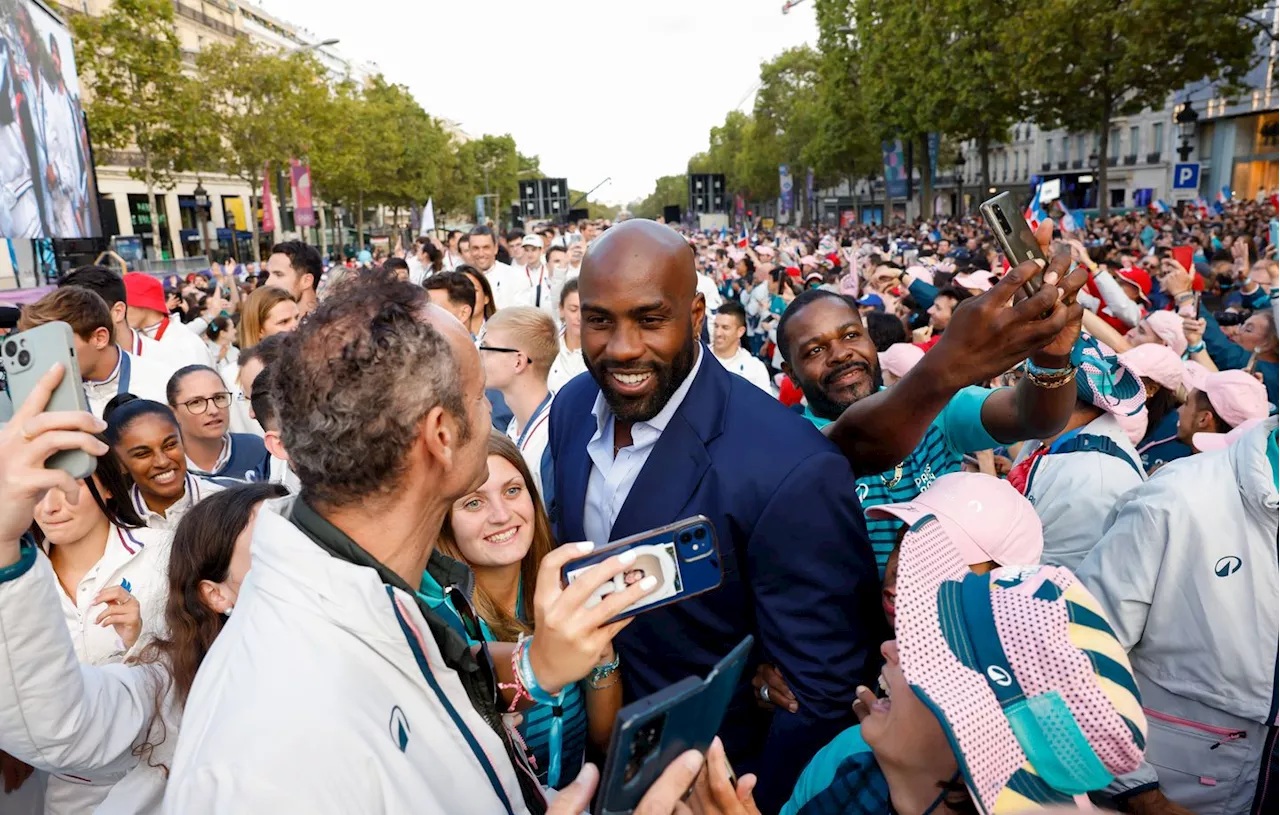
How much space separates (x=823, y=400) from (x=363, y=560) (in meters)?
2.40

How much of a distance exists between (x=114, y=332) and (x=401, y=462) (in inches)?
180

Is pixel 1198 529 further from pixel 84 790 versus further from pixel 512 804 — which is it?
pixel 84 790

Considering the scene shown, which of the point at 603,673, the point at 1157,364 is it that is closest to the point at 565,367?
the point at 1157,364

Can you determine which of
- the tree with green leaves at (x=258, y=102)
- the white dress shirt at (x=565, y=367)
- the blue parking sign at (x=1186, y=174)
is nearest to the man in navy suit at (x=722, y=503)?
the white dress shirt at (x=565, y=367)

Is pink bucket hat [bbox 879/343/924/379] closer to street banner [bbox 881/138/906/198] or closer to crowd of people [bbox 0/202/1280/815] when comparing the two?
crowd of people [bbox 0/202/1280/815]

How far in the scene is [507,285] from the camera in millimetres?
10156

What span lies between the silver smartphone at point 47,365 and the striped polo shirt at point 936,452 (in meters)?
2.17

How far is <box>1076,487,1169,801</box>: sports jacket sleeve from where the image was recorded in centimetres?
278

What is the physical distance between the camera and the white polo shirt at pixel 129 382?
4.97m

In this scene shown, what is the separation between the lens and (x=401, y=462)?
1567 mm

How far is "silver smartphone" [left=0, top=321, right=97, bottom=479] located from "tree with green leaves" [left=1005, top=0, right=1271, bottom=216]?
78.6 ft

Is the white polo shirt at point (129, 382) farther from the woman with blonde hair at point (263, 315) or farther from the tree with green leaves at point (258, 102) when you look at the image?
the tree with green leaves at point (258, 102)

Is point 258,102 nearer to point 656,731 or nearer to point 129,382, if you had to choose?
point 129,382

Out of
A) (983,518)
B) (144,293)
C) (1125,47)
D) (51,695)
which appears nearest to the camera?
(51,695)
